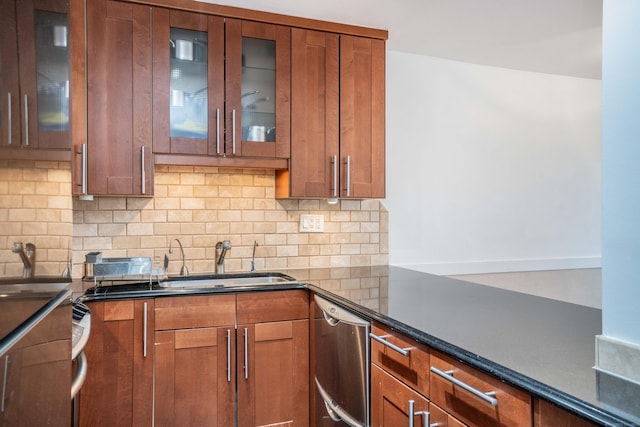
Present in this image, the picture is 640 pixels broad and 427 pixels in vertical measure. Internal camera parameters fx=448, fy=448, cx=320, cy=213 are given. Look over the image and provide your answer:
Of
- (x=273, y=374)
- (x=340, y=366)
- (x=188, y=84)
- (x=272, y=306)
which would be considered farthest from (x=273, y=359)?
(x=188, y=84)

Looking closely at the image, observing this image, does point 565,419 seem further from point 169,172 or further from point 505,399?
point 169,172

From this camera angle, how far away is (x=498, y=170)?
10.9 ft

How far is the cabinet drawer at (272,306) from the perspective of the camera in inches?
87.7

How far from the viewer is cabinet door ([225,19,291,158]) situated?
2.46m

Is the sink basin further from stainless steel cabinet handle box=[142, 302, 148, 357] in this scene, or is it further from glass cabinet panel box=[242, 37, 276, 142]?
glass cabinet panel box=[242, 37, 276, 142]

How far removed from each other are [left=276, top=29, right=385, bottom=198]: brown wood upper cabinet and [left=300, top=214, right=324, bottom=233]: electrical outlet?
0.81 ft

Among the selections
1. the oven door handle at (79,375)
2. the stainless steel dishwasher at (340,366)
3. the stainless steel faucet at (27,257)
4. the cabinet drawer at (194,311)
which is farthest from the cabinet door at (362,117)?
the stainless steel faucet at (27,257)

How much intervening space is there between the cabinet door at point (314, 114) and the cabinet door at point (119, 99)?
794mm

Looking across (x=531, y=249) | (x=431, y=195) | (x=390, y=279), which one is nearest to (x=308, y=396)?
(x=390, y=279)

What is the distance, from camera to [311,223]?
2.89 meters

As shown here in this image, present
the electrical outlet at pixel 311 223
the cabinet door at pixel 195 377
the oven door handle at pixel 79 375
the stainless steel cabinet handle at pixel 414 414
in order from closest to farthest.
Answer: the oven door handle at pixel 79 375, the stainless steel cabinet handle at pixel 414 414, the cabinet door at pixel 195 377, the electrical outlet at pixel 311 223

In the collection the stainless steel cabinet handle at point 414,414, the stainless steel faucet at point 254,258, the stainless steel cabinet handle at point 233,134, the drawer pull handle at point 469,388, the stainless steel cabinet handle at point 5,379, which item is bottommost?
the stainless steel cabinet handle at point 414,414

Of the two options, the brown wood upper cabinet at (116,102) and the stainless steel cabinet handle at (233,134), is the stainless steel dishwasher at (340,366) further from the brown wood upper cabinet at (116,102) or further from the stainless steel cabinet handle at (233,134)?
the brown wood upper cabinet at (116,102)

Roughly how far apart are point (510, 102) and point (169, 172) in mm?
2483
